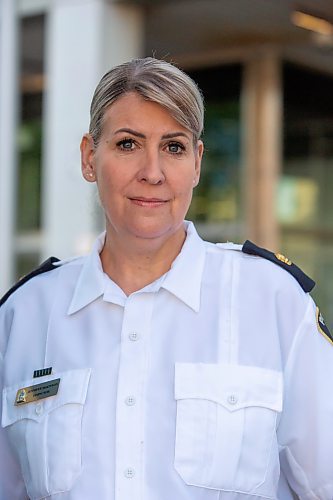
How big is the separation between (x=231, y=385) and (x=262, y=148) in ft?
23.1

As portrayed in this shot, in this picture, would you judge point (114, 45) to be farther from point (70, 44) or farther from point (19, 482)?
point (19, 482)

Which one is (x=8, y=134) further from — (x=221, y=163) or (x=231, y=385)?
(x=231, y=385)

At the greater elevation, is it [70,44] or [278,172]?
[70,44]

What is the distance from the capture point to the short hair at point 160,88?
2092mm

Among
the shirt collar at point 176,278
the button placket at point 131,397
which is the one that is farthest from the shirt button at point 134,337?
the shirt collar at point 176,278

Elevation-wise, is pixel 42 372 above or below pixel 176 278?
below

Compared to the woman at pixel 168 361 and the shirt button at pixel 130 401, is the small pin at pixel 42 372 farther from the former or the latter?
the shirt button at pixel 130 401

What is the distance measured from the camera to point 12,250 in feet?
25.8

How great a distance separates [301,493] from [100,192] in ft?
2.45

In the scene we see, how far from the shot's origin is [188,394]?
2.08 m

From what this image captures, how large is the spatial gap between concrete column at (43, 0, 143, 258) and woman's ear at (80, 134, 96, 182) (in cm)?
455

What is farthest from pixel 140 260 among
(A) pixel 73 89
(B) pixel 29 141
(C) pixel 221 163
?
(C) pixel 221 163

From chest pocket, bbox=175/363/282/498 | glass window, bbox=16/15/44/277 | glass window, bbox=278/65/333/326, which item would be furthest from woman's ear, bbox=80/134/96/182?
glass window, bbox=278/65/333/326

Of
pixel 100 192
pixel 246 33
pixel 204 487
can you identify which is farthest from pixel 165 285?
pixel 246 33
